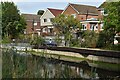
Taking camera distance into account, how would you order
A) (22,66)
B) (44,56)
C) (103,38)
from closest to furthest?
(22,66)
(44,56)
(103,38)

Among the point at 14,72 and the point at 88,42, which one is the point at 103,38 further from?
the point at 14,72

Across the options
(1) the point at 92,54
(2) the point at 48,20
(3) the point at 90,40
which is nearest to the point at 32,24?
(2) the point at 48,20

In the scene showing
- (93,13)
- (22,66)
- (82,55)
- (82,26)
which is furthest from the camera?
(93,13)

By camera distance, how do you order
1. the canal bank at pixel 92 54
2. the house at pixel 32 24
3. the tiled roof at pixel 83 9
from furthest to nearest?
the house at pixel 32 24 → the tiled roof at pixel 83 9 → the canal bank at pixel 92 54

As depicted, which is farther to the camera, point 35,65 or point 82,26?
point 82,26

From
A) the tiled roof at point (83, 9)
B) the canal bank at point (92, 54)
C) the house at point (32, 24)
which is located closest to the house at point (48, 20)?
the house at point (32, 24)

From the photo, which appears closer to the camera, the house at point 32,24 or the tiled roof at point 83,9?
the tiled roof at point 83,9

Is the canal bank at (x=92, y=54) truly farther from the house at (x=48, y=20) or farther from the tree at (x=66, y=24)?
the house at (x=48, y=20)

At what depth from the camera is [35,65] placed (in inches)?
137

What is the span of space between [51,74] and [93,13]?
28632mm

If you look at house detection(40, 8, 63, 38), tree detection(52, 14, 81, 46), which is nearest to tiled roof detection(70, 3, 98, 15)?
house detection(40, 8, 63, 38)

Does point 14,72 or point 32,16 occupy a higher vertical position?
point 32,16

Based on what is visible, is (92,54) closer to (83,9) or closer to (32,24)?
(83,9)

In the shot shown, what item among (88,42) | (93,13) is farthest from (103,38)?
(93,13)
